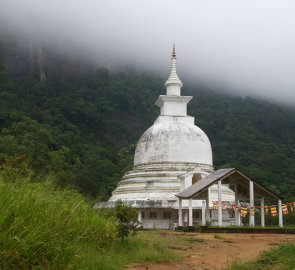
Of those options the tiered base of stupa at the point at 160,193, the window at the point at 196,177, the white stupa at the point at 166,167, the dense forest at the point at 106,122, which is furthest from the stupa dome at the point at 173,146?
the dense forest at the point at 106,122

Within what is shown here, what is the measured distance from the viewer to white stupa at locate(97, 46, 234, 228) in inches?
1368

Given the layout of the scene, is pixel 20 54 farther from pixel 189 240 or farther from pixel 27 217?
pixel 27 217

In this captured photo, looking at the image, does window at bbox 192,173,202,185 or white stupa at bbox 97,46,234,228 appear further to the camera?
window at bbox 192,173,202,185

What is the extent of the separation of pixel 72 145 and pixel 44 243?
6123 cm

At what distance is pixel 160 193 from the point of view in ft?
116

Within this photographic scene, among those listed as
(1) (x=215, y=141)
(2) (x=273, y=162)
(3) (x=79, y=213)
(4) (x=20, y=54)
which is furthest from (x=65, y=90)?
(3) (x=79, y=213)

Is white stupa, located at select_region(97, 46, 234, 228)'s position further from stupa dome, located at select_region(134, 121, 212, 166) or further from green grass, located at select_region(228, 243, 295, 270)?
green grass, located at select_region(228, 243, 295, 270)

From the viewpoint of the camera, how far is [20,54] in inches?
4050

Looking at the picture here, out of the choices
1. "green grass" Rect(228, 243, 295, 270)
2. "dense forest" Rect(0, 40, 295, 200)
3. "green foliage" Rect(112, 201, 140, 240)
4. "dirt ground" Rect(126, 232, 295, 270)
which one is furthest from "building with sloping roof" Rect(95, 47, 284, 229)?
"green grass" Rect(228, 243, 295, 270)

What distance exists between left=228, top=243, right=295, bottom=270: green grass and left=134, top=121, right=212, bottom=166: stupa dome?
25785 mm

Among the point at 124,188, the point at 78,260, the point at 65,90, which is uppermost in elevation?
the point at 65,90

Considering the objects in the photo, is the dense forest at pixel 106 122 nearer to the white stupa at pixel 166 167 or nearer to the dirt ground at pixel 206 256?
the white stupa at pixel 166 167

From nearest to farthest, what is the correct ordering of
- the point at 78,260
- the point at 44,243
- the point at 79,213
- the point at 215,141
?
the point at 44,243
the point at 78,260
the point at 79,213
the point at 215,141

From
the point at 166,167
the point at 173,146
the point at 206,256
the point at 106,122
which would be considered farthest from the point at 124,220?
the point at 106,122
